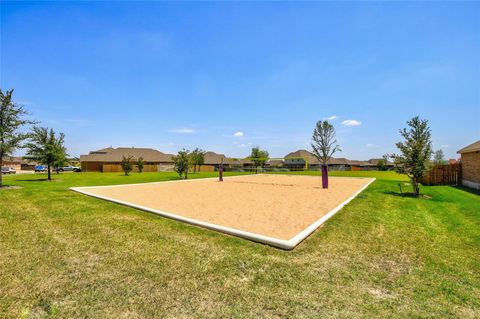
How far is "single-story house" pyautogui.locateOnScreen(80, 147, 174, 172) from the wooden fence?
43957 millimetres

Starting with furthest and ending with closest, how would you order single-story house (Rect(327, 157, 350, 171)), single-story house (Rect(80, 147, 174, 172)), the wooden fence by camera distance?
single-story house (Rect(327, 157, 350, 171)) → single-story house (Rect(80, 147, 174, 172)) → the wooden fence

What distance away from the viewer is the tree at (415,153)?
35.5 ft

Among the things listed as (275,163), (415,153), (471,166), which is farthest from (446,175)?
(275,163)

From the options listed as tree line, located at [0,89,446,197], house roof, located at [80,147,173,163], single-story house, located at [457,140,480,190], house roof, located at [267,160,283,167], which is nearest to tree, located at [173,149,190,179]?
tree line, located at [0,89,446,197]

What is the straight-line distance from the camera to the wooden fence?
53.7 feet

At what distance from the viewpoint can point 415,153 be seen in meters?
10.9

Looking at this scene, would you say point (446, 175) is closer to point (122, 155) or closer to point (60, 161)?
point (60, 161)

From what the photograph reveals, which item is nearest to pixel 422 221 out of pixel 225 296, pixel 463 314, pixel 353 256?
pixel 353 256

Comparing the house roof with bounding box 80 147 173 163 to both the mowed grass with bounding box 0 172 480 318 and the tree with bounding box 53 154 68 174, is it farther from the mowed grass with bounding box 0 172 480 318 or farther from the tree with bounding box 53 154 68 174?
the mowed grass with bounding box 0 172 480 318

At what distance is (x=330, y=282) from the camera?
10.8 ft

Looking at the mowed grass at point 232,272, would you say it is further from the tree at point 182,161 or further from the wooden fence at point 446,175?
the tree at point 182,161

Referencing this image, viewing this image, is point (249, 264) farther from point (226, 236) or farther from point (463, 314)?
A: point (463, 314)

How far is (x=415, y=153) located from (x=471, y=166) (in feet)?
23.5

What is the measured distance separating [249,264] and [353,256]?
6.19ft
